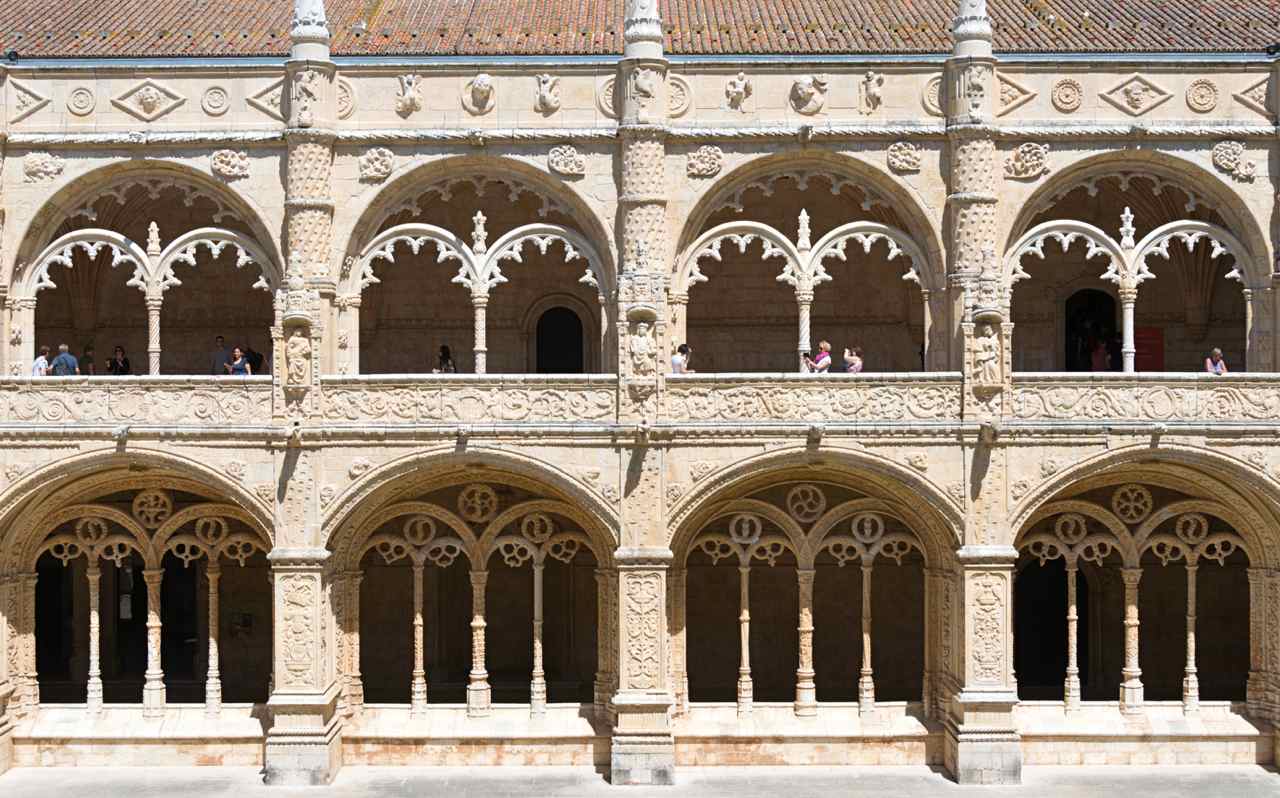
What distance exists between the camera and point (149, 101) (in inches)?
861

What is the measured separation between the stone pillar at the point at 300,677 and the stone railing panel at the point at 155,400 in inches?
84.6

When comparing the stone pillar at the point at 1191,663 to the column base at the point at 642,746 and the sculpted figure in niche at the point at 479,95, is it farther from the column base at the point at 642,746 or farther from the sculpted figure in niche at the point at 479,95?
the sculpted figure in niche at the point at 479,95

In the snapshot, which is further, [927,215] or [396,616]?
[396,616]

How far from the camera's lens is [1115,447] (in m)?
21.4

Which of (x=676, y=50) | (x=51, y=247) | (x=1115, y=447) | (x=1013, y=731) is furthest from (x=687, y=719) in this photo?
(x=51, y=247)

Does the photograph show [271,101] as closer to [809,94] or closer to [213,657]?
[809,94]

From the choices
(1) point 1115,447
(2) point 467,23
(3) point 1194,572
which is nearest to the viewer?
Answer: (1) point 1115,447

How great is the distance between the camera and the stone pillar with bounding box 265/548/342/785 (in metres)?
21.4

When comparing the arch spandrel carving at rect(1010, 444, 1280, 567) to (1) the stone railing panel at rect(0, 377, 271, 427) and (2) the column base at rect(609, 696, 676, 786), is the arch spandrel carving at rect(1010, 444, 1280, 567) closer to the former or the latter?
(2) the column base at rect(609, 696, 676, 786)

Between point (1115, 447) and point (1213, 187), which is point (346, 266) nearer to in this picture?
point (1115, 447)

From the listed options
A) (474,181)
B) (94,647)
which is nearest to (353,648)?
(94,647)

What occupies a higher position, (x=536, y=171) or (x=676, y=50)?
(x=676, y=50)

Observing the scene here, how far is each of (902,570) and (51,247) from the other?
14957 millimetres

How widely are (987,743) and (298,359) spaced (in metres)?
11.4
